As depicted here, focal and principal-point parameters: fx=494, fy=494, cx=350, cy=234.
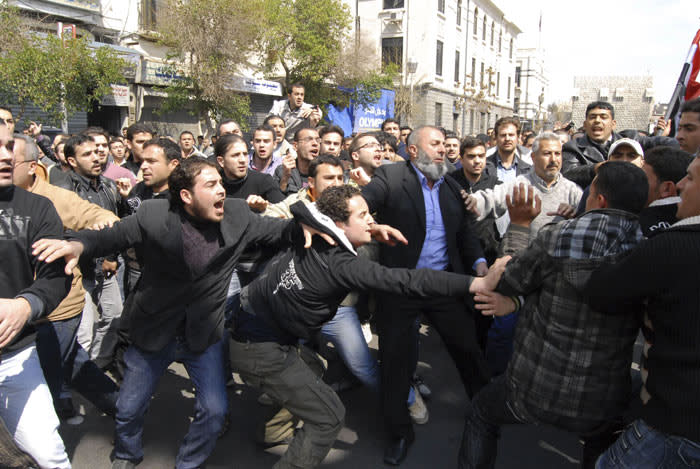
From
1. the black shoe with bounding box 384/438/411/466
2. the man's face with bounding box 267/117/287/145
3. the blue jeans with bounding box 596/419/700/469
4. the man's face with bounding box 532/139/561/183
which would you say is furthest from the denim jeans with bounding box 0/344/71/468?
the man's face with bounding box 267/117/287/145

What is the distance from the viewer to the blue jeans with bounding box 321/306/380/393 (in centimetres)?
325

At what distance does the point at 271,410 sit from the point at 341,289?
155cm

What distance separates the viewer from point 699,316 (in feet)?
5.30

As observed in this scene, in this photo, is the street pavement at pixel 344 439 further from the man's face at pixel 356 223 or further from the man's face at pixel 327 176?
the man's face at pixel 327 176

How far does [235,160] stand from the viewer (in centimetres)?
390

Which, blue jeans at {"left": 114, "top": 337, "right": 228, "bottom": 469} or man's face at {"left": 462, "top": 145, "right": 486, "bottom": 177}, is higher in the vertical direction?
man's face at {"left": 462, "top": 145, "right": 486, "bottom": 177}

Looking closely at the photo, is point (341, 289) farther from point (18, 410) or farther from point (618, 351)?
point (18, 410)

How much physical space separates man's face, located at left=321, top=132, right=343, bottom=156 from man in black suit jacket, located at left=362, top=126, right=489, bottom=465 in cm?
176

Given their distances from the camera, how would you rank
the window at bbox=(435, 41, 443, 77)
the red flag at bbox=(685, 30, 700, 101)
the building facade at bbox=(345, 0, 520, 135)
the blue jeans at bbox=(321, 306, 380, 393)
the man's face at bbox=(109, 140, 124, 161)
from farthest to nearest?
the window at bbox=(435, 41, 443, 77)
the building facade at bbox=(345, 0, 520, 135)
the man's face at bbox=(109, 140, 124, 161)
the red flag at bbox=(685, 30, 700, 101)
the blue jeans at bbox=(321, 306, 380, 393)

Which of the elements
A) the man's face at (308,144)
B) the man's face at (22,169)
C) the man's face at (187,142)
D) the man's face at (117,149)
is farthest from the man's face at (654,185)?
the man's face at (117,149)

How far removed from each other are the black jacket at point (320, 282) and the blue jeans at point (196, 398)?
48 cm

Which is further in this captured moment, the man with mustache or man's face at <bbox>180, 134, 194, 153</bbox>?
man's face at <bbox>180, 134, 194, 153</bbox>

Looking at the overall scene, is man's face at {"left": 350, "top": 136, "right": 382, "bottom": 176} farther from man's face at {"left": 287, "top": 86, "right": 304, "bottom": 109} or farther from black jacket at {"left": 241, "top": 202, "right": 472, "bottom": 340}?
man's face at {"left": 287, "top": 86, "right": 304, "bottom": 109}

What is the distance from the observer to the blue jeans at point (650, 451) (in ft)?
5.37
